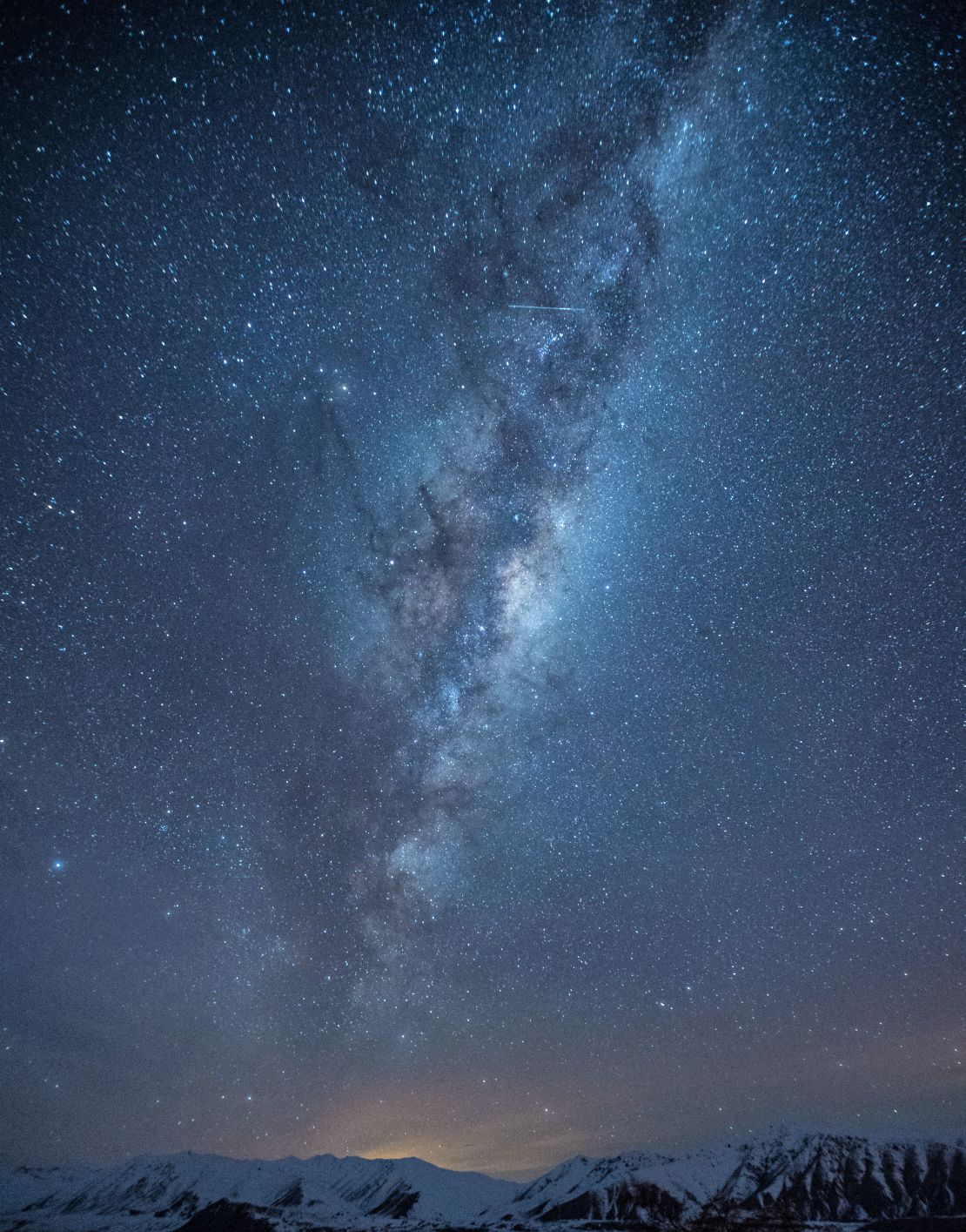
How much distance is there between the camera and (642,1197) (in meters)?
142

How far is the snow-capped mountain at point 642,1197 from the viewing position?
128875mm

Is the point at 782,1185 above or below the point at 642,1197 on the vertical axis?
below

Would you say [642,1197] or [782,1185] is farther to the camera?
[782,1185]

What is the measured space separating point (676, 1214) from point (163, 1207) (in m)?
155

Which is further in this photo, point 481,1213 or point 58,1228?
point 481,1213

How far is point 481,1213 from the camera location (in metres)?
173

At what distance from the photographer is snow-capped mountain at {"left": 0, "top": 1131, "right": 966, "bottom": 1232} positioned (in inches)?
5074

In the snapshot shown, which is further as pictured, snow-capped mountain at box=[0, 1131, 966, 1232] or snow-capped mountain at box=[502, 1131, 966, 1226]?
snow-capped mountain at box=[502, 1131, 966, 1226]

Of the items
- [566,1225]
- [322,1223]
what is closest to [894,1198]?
[566,1225]

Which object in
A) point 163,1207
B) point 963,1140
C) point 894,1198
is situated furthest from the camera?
point 163,1207

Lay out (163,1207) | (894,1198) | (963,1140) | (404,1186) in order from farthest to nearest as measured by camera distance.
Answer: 1. (404,1186)
2. (163,1207)
3. (963,1140)
4. (894,1198)

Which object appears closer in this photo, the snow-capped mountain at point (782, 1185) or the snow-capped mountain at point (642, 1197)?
the snow-capped mountain at point (642, 1197)

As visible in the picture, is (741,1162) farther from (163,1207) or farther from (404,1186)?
(163,1207)

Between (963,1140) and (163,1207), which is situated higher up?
(963,1140)
